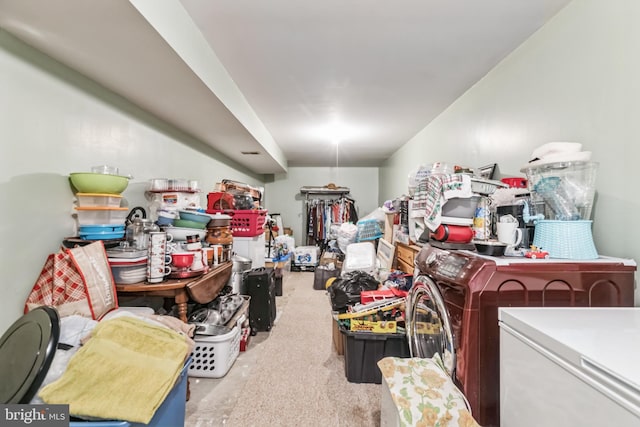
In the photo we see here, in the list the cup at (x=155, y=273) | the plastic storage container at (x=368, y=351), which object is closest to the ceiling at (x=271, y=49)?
the cup at (x=155, y=273)

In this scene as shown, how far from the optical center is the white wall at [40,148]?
49.8 inches

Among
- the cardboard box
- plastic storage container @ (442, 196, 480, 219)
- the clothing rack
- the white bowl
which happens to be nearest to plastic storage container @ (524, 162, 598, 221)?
plastic storage container @ (442, 196, 480, 219)

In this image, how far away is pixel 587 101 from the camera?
1.41 metres

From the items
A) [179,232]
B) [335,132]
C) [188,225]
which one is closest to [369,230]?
[335,132]

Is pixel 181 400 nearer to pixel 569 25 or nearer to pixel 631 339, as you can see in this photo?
pixel 631 339

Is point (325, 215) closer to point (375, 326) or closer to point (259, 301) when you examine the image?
point (259, 301)

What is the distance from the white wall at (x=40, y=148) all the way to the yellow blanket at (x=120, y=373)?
67 centimetres

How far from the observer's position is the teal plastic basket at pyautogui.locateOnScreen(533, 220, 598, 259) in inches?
45.5

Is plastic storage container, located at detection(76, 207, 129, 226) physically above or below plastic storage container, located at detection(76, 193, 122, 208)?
below

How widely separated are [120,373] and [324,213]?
523cm

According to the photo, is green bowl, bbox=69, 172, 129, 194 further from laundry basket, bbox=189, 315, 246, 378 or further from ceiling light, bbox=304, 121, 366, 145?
ceiling light, bbox=304, 121, 366, 145
